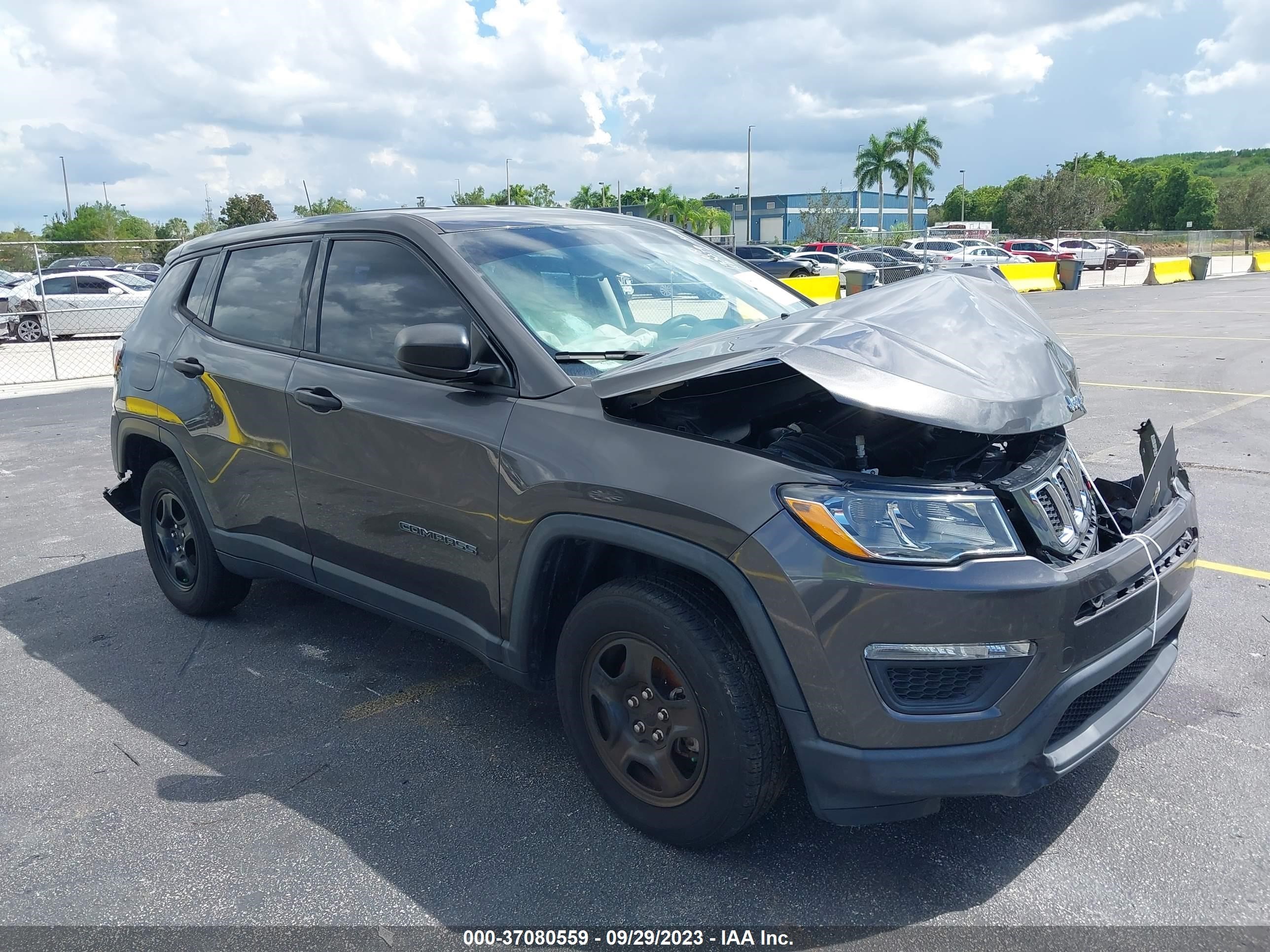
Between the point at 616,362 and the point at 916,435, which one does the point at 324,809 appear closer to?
the point at 616,362

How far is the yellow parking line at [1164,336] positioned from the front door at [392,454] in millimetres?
14214

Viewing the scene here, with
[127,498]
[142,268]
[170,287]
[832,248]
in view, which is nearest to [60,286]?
[142,268]

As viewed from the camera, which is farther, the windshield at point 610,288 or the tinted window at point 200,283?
the tinted window at point 200,283

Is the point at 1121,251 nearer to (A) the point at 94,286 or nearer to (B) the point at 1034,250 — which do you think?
(B) the point at 1034,250

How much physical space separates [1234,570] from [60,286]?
22596 millimetres

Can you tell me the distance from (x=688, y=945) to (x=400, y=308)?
229 centimetres

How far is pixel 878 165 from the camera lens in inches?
3634

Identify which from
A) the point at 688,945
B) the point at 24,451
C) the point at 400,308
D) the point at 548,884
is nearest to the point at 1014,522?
the point at 688,945

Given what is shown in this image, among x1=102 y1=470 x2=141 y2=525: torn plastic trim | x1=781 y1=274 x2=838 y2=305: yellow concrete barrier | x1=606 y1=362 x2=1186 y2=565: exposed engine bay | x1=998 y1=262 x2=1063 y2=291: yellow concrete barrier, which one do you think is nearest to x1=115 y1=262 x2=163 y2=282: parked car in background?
x1=781 y1=274 x2=838 y2=305: yellow concrete barrier

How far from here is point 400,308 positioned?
359cm

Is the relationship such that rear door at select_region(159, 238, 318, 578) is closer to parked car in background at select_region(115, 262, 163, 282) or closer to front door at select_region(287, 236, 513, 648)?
front door at select_region(287, 236, 513, 648)

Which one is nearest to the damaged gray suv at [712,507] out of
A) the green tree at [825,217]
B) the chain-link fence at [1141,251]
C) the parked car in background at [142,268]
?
the parked car in background at [142,268]

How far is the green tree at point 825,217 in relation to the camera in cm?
5884

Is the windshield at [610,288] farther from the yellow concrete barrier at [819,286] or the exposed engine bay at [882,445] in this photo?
the yellow concrete barrier at [819,286]
